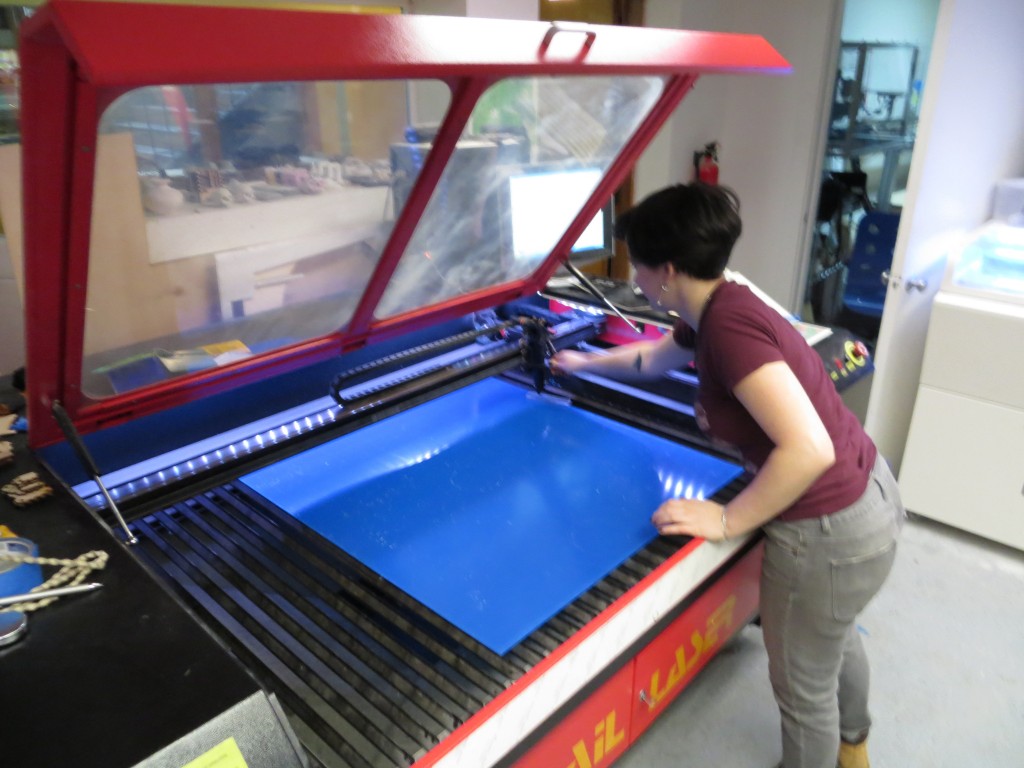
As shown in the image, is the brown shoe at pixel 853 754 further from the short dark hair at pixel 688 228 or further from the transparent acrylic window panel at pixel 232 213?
the transparent acrylic window panel at pixel 232 213

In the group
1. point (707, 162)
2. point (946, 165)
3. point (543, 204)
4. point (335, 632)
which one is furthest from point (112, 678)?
point (707, 162)

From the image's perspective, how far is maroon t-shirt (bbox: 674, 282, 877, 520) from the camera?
45.5 inches

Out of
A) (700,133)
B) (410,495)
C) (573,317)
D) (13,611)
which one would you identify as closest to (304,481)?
(410,495)

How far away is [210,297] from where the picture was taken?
1.16 metres

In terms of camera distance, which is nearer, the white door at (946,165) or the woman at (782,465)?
the woman at (782,465)

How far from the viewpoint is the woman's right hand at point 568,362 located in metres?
1.73

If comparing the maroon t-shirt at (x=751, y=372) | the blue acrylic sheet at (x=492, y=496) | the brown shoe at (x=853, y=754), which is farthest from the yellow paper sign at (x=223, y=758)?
the brown shoe at (x=853, y=754)

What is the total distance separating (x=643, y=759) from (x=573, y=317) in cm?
114

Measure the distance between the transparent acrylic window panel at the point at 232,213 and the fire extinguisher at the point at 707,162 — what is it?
2.90 meters

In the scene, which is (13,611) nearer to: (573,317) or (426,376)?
(426,376)

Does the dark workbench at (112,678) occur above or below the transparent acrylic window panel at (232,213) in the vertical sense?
below

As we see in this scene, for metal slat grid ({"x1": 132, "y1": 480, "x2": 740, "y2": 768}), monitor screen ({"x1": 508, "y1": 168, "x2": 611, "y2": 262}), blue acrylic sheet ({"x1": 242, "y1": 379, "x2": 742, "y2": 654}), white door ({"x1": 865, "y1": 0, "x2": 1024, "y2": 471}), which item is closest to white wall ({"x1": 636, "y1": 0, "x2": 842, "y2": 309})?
white door ({"x1": 865, "y1": 0, "x2": 1024, "y2": 471})

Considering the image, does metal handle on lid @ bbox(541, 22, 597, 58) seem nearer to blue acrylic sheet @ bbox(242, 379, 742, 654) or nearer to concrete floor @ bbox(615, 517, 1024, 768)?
blue acrylic sheet @ bbox(242, 379, 742, 654)

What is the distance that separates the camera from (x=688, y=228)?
119 centimetres
